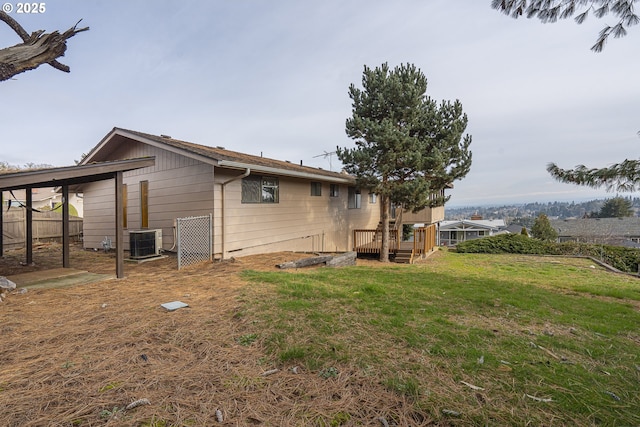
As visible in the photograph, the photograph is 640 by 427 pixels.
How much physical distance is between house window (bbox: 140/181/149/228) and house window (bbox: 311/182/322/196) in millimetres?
5981

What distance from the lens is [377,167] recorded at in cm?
1112

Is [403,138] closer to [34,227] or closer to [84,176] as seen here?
[84,176]

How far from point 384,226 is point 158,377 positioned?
1060 cm

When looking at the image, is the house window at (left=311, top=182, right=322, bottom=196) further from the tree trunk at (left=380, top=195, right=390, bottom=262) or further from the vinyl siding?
the tree trunk at (left=380, top=195, right=390, bottom=262)

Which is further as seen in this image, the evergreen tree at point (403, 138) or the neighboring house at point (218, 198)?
the evergreen tree at point (403, 138)

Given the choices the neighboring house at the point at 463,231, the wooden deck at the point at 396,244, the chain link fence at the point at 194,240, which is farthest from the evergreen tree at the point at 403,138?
the neighboring house at the point at 463,231

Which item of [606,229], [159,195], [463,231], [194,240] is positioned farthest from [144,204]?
[606,229]

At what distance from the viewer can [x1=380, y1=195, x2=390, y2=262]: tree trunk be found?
1203cm

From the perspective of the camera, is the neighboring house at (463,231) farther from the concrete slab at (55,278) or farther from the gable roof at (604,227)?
the concrete slab at (55,278)

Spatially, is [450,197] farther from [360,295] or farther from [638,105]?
[360,295]

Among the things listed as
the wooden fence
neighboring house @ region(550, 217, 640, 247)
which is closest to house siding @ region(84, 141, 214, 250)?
the wooden fence

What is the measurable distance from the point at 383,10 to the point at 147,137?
26.0ft

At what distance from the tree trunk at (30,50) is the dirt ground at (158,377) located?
3521 mm

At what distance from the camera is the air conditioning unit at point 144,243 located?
8508 mm
